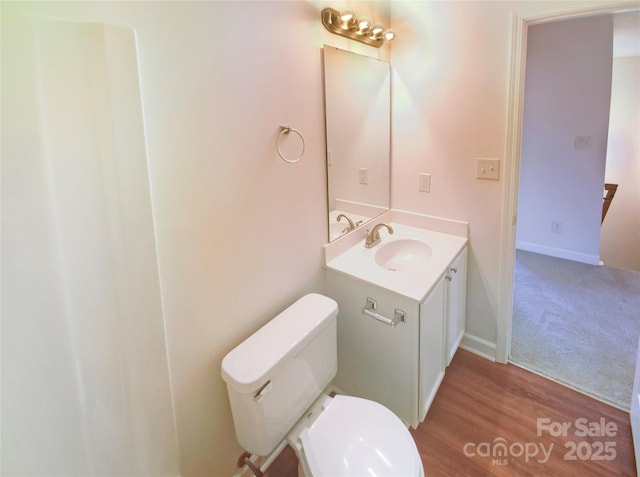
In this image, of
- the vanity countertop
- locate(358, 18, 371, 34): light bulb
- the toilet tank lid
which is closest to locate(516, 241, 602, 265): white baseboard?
the vanity countertop

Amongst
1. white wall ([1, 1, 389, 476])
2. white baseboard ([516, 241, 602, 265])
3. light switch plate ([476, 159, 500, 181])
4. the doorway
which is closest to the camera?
white wall ([1, 1, 389, 476])

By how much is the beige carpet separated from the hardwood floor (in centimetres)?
16

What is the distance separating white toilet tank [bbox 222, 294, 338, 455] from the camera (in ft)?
3.77

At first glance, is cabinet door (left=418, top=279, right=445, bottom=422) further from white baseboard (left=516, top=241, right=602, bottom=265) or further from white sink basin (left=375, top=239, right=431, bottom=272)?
white baseboard (left=516, top=241, right=602, bottom=265)

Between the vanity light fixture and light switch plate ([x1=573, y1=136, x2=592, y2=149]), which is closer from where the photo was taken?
the vanity light fixture

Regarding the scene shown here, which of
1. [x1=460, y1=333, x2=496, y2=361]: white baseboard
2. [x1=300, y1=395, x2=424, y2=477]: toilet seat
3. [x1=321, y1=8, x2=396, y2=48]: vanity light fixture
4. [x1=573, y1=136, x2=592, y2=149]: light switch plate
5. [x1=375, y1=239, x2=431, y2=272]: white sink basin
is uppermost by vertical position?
[x1=321, y1=8, x2=396, y2=48]: vanity light fixture

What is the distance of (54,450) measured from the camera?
0.81 m

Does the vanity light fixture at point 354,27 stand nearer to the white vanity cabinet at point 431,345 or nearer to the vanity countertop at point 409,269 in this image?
the vanity countertop at point 409,269

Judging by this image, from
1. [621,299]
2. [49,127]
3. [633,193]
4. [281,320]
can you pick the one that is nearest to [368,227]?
[281,320]

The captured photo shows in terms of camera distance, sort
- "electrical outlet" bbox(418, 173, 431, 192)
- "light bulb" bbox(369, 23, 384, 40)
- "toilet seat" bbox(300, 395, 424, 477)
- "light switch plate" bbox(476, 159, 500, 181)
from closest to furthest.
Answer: "toilet seat" bbox(300, 395, 424, 477) < "light bulb" bbox(369, 23, 384, 40) < "light switch plate" bbox(476, 159, 500, 181) < "electrical outlet" bbox(418, 173, 431, 192)

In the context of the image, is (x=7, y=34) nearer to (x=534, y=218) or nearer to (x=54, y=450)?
(x=54, y=450)

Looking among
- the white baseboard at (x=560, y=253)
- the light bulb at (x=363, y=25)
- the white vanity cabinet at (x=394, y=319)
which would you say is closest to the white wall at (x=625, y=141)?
the white baseboard at (x=560, y=253)

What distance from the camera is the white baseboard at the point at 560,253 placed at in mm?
3371

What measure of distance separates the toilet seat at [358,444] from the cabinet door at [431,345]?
40cm
